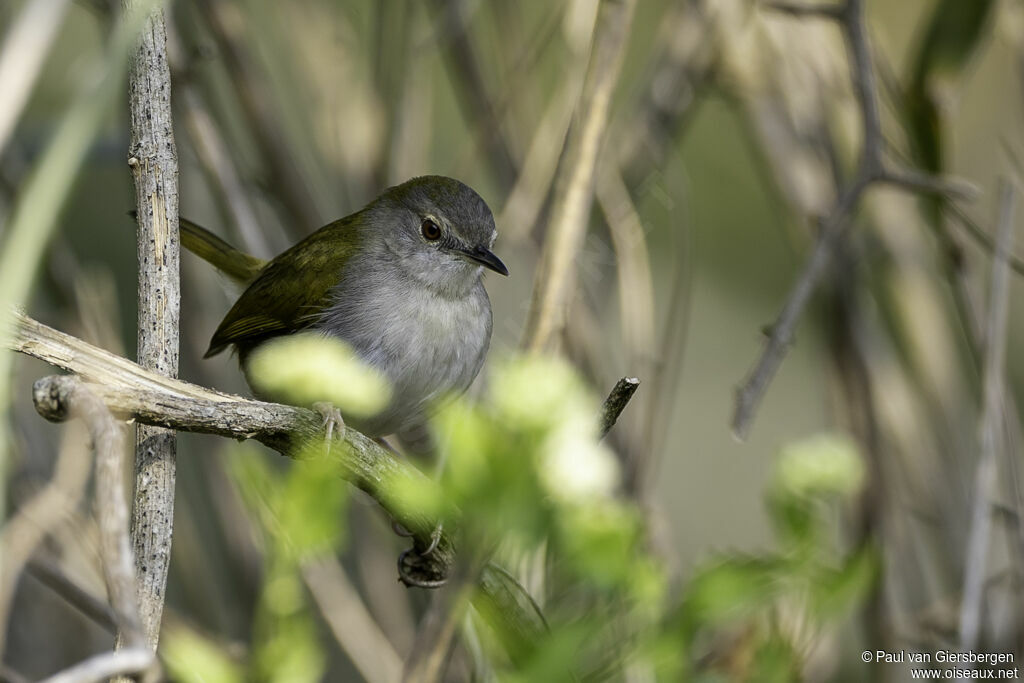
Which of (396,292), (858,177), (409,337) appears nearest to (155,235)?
(409,337)

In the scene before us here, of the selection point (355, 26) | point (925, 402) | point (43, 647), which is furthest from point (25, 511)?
point (925, 402)

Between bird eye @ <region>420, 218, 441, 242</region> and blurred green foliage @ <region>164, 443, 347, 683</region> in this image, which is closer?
blurred green foliage @ <region>164, 443, 347, 683</region>

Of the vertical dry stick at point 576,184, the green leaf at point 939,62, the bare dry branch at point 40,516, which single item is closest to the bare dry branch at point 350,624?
the bare dry branch at point 40,516

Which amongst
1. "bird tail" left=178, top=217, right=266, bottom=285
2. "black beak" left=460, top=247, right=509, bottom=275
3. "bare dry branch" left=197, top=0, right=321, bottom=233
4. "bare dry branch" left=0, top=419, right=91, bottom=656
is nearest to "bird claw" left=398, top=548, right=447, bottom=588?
"bare dry branch" left=0, top=419, right=91, bottom=656

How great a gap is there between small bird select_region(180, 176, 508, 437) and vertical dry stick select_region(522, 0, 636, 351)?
65cm

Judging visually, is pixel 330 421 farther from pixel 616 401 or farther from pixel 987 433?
pixel 987 433

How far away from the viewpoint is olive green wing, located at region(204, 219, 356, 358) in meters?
3.35

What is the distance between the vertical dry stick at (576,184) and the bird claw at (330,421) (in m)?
0.44

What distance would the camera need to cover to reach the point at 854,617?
4.20 m

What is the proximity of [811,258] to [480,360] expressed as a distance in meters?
1.01

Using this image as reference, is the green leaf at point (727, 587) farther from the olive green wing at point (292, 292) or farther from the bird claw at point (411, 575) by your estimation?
the olive green wing at point (292, 292)

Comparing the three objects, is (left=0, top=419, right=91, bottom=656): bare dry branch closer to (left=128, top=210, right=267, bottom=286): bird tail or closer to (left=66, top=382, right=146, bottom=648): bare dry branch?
(left=128, top=210, right=267, bottom=286): bird tail

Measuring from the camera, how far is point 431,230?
346 centimetres

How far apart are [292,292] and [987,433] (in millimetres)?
1994
